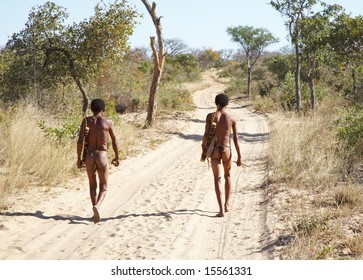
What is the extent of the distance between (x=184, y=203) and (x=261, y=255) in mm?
2134

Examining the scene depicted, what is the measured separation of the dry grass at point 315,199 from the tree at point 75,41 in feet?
20.4

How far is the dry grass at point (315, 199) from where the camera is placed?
4.27m

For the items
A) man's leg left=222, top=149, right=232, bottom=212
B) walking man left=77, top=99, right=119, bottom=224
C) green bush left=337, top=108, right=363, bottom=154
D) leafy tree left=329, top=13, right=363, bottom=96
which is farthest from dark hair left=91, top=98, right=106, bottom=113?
leafy tree left=329, top=13, right=363, bottom=96

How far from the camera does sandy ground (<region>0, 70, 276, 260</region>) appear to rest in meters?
4.49

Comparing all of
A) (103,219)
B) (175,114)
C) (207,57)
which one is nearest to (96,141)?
(103,219)

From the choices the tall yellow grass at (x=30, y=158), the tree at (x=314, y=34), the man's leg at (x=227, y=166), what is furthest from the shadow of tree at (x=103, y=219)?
the tree at (x=314, y=34)

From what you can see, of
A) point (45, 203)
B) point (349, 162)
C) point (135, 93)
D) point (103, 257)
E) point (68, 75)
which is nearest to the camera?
point (103, 257)

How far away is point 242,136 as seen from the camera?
13555mm

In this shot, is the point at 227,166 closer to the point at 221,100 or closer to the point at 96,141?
the point at 221,100

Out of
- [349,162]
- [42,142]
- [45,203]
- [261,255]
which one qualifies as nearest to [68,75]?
[42,142]

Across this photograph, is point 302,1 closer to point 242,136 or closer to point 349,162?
point 242,136

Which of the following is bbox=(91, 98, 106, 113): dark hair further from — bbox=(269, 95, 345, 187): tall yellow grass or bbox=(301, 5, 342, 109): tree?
bbox=(301, 5, 342, 109): tree

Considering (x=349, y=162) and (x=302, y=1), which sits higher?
(x=302, y=1)

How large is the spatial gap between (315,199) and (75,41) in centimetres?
956
